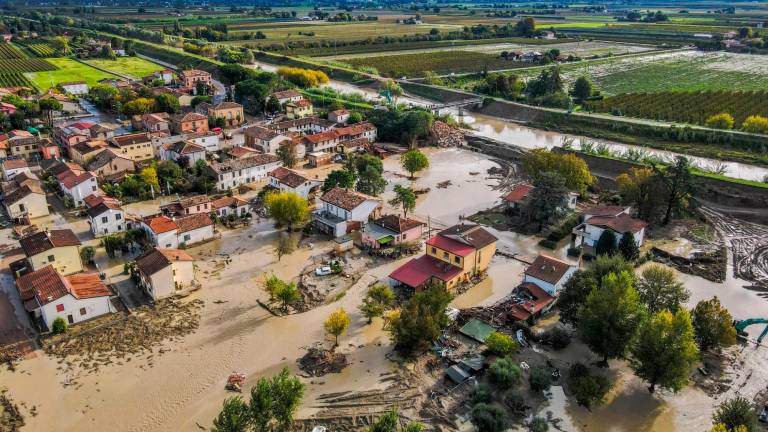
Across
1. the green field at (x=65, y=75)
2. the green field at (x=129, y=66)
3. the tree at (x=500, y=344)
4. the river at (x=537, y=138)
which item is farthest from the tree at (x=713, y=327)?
the green field at (x=129, y=66)

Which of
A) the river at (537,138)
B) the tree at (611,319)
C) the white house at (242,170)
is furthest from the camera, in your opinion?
the river at (537,138)

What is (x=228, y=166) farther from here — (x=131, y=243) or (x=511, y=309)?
(x=511, y=309)

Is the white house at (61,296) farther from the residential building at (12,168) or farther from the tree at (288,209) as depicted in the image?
the residential building at (12,168)

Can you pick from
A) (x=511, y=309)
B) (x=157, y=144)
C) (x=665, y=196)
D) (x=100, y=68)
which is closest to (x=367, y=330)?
(x=511, y=309)

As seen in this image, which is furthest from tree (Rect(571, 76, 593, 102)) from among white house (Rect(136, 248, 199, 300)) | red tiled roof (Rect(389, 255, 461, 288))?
white house (Rect(136, 248, 199, 300))

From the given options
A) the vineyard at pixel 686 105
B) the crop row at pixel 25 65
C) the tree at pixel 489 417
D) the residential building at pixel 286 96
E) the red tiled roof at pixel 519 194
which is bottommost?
the tree at pixel 489 417

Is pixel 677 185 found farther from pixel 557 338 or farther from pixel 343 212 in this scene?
pixel 343 212
